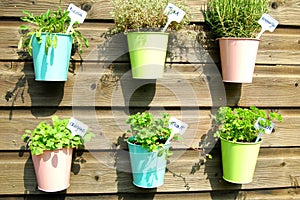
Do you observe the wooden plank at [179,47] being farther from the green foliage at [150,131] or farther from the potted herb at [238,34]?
the green foliage at [150,131]

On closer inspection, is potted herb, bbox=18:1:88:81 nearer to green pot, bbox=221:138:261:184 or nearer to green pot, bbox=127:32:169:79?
green pot, bbox=127:32:169:79

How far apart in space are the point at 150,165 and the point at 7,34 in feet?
2.75

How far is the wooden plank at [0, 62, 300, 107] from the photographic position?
1.44 metres

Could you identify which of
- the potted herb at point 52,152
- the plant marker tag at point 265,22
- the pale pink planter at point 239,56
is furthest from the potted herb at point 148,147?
the plant marker tag at point 265,22

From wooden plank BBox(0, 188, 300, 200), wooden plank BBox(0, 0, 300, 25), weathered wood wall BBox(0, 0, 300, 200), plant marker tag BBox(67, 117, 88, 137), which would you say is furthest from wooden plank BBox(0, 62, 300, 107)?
wooden plank BBox(0, 188, 300, 200)

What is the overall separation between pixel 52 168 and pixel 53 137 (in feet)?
0.41

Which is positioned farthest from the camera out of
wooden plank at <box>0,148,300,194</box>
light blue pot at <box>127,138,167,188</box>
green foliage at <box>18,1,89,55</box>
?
wooden plank at <box>0,148,300,194</box>

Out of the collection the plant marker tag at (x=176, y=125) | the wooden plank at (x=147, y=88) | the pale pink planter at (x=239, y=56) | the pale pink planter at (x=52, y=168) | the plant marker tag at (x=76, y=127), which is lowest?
the pale pink planter at (x=52, y=168)

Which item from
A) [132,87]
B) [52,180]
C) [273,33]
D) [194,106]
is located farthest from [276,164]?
[52,180]

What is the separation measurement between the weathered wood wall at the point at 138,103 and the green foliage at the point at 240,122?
9 cm

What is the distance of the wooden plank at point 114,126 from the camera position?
4.77 ft

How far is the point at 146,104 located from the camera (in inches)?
59.9

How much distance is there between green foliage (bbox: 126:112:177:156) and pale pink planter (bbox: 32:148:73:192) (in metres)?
0.29

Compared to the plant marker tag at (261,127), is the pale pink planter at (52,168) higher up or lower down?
lower down
